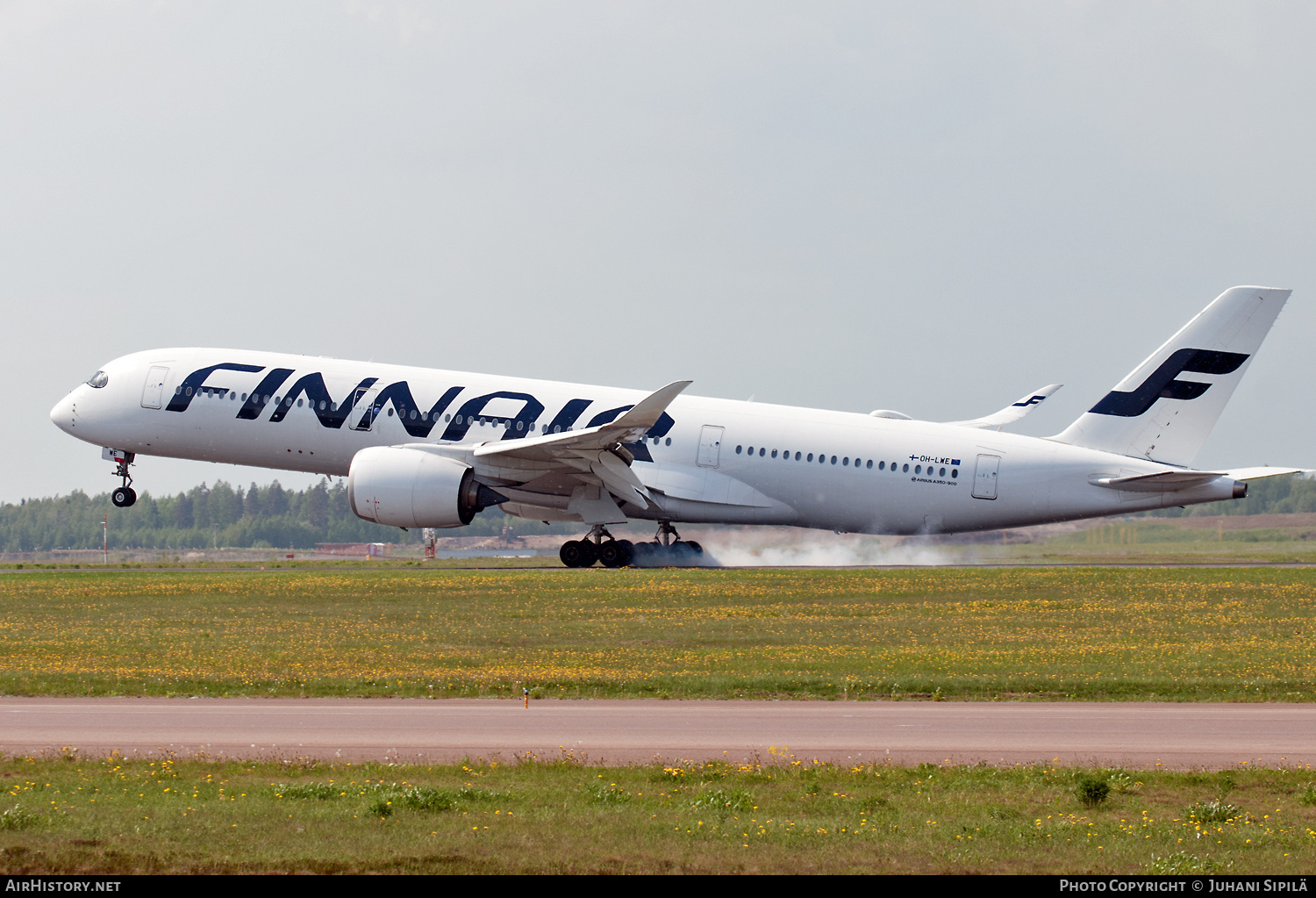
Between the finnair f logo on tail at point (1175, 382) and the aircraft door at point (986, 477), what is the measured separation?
Answer: 3.85 metres

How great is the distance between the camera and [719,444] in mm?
40469

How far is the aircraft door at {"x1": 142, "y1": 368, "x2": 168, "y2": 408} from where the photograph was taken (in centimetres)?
4172

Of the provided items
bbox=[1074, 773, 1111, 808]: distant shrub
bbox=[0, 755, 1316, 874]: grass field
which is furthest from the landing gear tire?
bbox=[1074, 773, 1111, 808]: distant shrub

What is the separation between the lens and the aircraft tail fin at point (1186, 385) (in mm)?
38781

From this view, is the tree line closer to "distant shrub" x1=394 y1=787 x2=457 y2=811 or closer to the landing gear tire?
the landing gear tire

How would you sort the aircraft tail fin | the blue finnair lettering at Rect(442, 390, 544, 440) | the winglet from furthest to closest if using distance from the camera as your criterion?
the blue finnair lettering at Rect(442, 390, 544, 440), the aircraft tail fin, the winglet

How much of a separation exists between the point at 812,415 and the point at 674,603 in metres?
12.7

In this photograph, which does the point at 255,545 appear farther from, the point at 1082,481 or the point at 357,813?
the point at 357,813

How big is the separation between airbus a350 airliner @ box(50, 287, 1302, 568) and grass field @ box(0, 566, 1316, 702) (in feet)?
8.06

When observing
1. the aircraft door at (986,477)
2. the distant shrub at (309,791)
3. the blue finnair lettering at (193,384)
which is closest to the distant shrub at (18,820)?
the distant shrub at (309,791)

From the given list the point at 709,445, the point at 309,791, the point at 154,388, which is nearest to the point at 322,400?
the point at 154,388

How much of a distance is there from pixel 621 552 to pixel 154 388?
15.7 metres

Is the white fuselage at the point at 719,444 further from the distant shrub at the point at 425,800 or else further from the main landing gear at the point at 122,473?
the distant shrub at the point at 425,800
